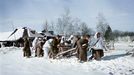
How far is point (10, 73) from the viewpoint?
12.1 meters

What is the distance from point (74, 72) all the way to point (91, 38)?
5247 millimetres

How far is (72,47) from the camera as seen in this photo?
68.6 feet

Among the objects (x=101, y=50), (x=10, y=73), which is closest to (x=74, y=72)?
(x=10, y=73)

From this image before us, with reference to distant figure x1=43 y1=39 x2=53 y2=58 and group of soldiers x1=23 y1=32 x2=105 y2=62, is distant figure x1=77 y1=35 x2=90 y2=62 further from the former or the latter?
distant figure x1=43 y1=39 x2=53 y2=58

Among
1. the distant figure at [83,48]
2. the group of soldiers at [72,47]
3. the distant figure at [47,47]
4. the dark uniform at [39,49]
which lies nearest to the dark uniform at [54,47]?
the group of soldiers at [72,47]

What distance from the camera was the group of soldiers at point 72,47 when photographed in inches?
701

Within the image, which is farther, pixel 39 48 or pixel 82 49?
pixel 39 48

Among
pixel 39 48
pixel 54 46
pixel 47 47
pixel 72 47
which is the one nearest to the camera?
pixel 72 47

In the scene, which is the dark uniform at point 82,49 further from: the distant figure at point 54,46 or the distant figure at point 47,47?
the distant figure at point 47,47

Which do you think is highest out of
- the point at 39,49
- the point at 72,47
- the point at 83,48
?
the point at 83,48

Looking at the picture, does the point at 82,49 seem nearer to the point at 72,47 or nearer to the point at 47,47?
the point at 72,47

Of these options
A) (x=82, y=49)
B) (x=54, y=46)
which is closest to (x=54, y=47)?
(x=54, y=46)

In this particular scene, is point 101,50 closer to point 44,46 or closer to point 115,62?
point 115,62

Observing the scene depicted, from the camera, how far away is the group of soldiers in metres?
17.8
